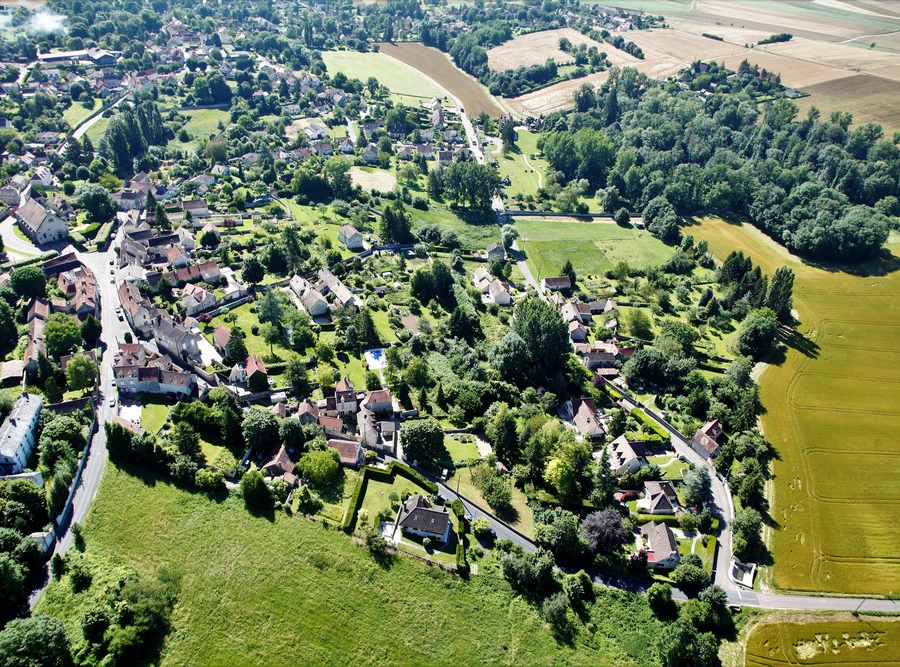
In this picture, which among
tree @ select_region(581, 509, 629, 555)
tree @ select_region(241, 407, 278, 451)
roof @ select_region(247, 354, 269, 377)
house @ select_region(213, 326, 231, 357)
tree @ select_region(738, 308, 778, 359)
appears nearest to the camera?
tree @ select_region(581, 509, 629, 555)

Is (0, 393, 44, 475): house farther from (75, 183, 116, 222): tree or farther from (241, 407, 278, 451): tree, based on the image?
(75, 183, 116, 222): tree

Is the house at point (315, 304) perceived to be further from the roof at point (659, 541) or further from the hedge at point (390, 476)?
the roof at point (659, 541)

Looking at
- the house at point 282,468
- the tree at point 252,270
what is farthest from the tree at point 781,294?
the tree at point 252,270

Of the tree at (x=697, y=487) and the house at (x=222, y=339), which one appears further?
the house at (x=222, y=339)

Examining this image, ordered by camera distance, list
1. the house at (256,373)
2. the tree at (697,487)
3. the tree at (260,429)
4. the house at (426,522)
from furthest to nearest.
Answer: the house at (256,373) → the tree at (697,487) → the tree at (260,429) → the house at (426,522)

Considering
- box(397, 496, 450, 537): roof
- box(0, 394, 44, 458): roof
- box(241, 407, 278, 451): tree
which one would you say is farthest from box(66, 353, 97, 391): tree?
box(397, 496, 450, 537): roof

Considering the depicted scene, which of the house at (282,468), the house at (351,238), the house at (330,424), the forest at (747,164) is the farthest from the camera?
the forest at (747,164)
